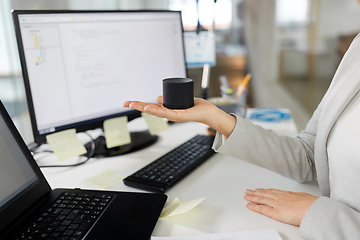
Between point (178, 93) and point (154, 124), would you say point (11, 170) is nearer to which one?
point (178, 93)

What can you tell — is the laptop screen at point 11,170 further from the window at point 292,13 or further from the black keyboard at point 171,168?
the window at point 292,13

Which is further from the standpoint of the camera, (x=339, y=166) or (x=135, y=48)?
(x=135, y=48)

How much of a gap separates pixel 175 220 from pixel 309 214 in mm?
241

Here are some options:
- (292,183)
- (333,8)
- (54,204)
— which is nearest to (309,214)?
(292,183)

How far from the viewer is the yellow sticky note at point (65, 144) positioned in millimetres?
837

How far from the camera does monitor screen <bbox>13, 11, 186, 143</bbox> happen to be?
79cm

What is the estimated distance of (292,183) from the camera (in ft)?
2.41

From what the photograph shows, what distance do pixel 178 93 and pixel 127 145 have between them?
42cm

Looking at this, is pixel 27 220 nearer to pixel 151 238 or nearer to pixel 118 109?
pixel 151 238

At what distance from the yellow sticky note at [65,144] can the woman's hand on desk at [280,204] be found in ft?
1.62

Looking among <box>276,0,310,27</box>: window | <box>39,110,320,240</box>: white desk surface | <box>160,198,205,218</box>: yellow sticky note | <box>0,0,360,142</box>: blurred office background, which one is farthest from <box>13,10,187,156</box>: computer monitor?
<box>276,0,310,27</box>: window

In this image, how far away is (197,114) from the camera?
666 mm

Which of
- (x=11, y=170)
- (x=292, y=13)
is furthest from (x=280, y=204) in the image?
(x=292, y=13)

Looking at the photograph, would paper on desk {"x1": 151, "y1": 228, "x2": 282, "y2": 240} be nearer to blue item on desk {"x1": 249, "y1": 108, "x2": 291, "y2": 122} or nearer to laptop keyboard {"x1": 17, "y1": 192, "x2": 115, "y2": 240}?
laptop keyboard {"x1": 17, "y1": 192, "x2": 115, "y2": 240}
